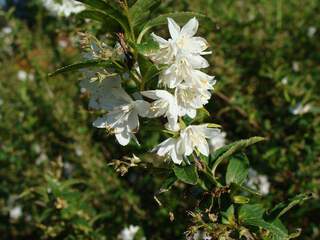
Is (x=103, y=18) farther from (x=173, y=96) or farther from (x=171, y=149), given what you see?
(x=171, y=149)

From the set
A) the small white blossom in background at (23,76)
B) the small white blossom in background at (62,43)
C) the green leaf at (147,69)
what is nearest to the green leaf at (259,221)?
the green leaf at (147,69)

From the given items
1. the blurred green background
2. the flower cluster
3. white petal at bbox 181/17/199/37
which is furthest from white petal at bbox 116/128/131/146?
the blurred green background

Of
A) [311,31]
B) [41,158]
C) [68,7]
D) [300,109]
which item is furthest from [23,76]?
[300,109]

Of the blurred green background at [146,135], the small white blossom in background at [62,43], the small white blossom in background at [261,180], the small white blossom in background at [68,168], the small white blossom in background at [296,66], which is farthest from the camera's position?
the small white blossom in background at [62,43]

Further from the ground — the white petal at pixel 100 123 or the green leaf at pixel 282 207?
the white petal at pixel 100 123

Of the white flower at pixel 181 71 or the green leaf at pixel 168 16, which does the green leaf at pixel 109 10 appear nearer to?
the green leaf at pixel 168 16
